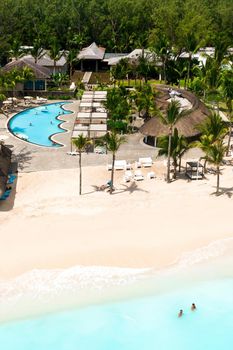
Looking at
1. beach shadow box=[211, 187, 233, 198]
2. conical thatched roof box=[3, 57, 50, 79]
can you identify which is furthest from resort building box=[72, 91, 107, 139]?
beach shadow box=[211, 187, 233, 198]

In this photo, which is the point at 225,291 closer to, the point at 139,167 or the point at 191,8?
the point at 139,167

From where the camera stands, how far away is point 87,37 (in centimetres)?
9456

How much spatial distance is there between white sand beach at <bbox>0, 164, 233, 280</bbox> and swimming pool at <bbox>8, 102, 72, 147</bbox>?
12382mm

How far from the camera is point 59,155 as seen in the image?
41.3 m

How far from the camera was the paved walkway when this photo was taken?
39031mm

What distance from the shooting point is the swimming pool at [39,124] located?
158 ft

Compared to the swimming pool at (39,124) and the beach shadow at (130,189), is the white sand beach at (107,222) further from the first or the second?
the swimming pool at (39,124)

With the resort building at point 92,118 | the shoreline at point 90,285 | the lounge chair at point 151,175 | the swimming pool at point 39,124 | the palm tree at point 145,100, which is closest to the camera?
the shoreline at point 90,285

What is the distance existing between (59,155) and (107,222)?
45.0 feet

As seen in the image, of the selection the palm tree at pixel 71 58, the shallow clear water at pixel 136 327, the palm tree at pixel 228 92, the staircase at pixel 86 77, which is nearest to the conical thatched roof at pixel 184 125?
the palm tree at pixel 228 92

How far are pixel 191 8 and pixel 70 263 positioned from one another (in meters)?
76.4

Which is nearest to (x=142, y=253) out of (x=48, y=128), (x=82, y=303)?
(x=82, y=303)

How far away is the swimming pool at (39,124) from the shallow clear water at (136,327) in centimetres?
2457

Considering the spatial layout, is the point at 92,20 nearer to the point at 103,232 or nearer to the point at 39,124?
the point at 39,124
